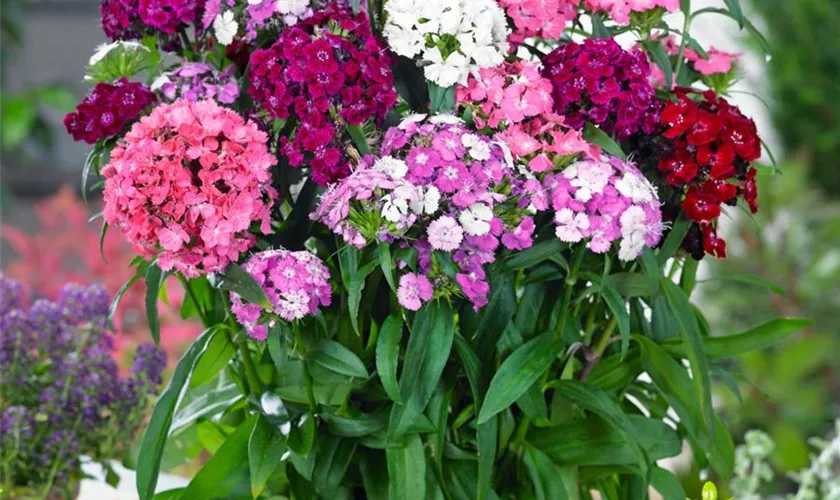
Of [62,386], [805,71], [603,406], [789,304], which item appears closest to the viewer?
[603,406]

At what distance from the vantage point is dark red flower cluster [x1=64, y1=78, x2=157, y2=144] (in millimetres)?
945

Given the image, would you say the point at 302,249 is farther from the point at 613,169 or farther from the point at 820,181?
the point at 820,181

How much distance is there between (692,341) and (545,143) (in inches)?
9.2

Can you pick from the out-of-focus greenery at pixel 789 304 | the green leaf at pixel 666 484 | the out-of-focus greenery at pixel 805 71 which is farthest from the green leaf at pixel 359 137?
the out-of-focus greenery at pixel 805 71

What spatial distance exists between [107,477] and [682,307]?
0.74 m

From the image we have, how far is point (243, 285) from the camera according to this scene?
0.88m

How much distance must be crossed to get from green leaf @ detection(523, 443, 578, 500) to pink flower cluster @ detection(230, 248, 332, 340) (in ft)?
0.86

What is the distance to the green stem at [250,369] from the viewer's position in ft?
3.33

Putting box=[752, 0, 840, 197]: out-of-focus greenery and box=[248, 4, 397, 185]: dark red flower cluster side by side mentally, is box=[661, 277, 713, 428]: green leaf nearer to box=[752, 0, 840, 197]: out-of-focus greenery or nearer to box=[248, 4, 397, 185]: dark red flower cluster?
box=[248, 4, 397, 185]: dark red flower cluster

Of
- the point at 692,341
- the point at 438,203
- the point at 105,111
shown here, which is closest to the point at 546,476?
the point at 692,341

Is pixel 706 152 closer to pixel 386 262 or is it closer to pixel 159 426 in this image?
pixel 386 262

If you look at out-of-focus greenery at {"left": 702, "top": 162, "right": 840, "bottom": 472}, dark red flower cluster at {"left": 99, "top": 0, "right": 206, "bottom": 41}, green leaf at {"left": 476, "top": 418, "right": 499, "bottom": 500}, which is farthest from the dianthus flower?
out-of-focus greenery at {"left": 702, "top": 162, "right": 840, "bottom": 472}

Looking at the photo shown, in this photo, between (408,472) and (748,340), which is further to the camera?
(748,340)

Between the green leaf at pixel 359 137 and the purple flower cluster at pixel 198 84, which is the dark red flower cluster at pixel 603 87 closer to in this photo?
the green leaf at pixel 359 137
